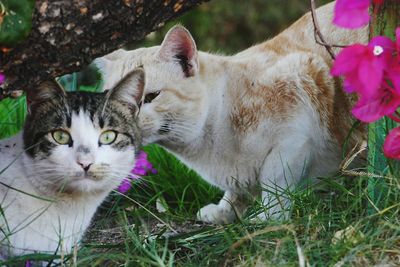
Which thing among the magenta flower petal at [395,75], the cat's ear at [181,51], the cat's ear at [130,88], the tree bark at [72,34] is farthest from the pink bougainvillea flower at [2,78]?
the magenta flower petal at [395,75]

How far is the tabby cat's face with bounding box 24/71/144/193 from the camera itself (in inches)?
116

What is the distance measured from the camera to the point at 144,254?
2725mm

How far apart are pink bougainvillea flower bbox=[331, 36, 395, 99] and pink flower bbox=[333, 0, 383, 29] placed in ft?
0.24

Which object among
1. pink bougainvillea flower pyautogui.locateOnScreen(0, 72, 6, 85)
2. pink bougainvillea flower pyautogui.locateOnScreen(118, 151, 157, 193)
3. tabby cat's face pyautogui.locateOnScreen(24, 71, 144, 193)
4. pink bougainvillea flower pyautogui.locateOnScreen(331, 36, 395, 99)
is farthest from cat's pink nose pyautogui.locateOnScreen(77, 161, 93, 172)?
pink bougainvillea flower pyautogui.locateOnScreen(331, 36, 395, 99)

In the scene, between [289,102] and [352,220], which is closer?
[352,220]

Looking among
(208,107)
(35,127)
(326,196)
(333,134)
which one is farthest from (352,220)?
(35,127)

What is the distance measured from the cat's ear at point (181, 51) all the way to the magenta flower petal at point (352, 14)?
1234 millimetres

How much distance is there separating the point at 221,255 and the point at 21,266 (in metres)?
0.72

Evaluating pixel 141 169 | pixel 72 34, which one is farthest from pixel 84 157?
pixel 141 169

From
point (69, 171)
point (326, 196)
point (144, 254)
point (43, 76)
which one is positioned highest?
point (43, 76)

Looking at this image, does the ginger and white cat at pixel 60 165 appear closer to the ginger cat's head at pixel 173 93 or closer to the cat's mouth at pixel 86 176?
the cat's mouth at pixel 86 176

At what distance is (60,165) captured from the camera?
293cm

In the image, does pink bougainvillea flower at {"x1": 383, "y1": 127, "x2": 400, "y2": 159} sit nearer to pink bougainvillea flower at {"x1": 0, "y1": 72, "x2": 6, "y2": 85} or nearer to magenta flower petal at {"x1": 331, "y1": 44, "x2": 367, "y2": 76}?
magenta flower petal at {"x1": 331, "y1": 44, "x2": 367, "y2": 76}

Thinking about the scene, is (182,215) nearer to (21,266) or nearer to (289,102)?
(289,102)
